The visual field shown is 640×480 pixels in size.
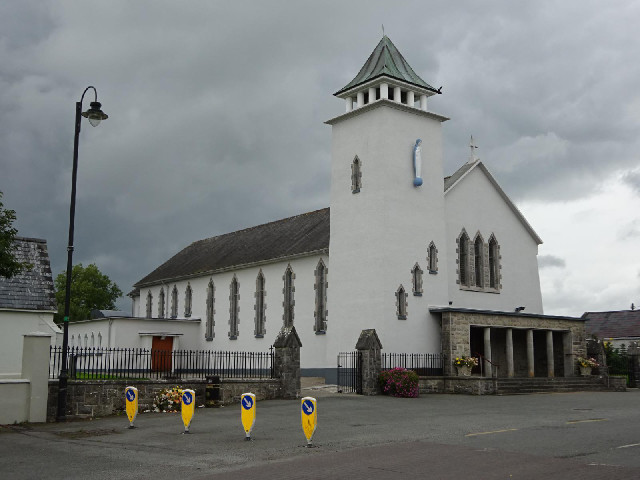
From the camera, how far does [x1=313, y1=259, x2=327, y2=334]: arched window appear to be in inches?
1391

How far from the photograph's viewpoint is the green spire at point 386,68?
34209 millimetres

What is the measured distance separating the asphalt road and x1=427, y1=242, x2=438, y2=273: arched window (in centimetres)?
1157

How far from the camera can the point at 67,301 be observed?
67.7 ft

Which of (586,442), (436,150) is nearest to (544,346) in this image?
(436,150)

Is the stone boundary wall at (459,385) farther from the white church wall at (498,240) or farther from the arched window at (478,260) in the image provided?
the arched window at (478,260)

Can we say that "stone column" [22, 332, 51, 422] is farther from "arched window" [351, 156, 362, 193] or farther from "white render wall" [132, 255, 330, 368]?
"arched window" [351, 156, 362, 193]

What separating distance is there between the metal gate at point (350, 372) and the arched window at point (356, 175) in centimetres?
779

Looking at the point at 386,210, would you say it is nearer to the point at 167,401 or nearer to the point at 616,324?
the point at 167,401

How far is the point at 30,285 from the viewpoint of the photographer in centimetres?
2992

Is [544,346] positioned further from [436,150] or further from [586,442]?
[586,442]

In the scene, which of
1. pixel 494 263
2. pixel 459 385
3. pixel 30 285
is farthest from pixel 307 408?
pixel 494 263

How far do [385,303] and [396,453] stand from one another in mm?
18525

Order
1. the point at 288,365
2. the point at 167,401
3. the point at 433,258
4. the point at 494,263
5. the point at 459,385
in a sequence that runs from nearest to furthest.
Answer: the point at 167,401
the point at 288,365
the point at 459,385
the point at 433,258
the point at 494,263

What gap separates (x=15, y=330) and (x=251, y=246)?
18659mm
